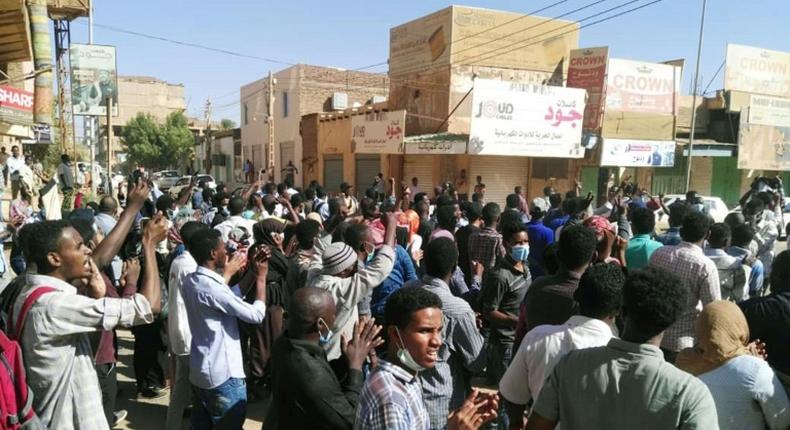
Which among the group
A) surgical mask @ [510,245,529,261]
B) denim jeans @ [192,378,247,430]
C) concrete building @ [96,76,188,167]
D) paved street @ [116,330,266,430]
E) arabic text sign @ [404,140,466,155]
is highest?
concrete building @ [96,76,188,167]

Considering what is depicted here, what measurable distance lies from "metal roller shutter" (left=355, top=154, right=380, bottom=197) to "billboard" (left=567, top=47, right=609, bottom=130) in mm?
8244

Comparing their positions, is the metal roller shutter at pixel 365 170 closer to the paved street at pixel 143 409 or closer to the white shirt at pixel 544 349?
the paved street at pixel 143 409

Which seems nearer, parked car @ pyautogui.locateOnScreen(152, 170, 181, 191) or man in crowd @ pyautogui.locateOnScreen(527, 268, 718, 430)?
man in crowd @ pyautogui.locateOnScreen(527, 268, 718, 430)

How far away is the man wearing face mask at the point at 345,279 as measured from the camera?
3.39m

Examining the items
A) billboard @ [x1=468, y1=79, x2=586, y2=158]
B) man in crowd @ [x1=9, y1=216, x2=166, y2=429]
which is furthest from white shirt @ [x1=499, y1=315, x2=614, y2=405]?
billboard @ [x1=468, y1=79, x2=586, y2=158]

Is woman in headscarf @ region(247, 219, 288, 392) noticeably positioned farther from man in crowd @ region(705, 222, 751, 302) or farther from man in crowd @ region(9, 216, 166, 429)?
man in crowd @ region(705, 222, 751, 302)

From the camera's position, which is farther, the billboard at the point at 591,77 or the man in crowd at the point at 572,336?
the billboard at the point at 591,77

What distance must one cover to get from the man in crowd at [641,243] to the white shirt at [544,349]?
2518 mm

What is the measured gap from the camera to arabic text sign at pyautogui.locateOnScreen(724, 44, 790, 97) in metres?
22.5

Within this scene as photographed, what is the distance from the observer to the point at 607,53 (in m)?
18.8

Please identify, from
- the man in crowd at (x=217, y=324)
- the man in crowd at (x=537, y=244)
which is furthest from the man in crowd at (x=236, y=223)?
the man in crowd at (x=537, y=244)

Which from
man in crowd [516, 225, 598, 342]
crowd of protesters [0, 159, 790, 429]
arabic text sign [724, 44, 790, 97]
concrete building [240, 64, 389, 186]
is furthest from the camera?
concrete building [240, 64, 389, 186]

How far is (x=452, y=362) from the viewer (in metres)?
3.06

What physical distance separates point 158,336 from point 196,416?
202cm
